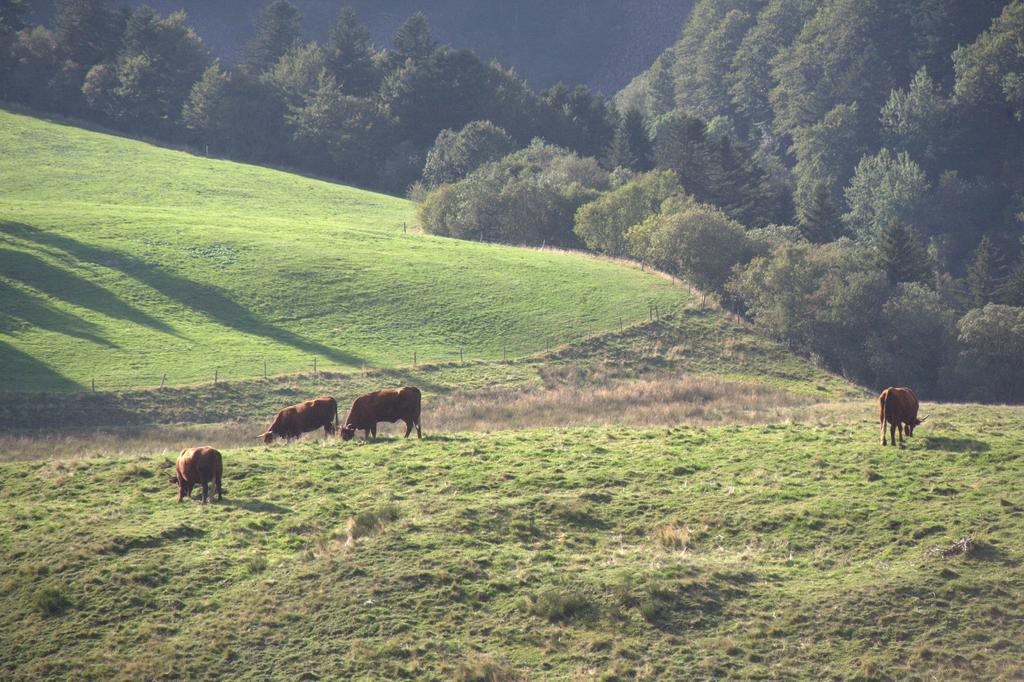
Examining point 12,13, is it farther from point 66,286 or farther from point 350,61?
point 66,286

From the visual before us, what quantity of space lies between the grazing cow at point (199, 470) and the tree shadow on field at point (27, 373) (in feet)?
71.0

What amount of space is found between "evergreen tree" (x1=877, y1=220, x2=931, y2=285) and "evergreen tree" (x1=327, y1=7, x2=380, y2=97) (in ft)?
238

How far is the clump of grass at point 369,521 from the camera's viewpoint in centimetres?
2272

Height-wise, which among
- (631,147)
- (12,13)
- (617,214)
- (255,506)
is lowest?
(255,506)

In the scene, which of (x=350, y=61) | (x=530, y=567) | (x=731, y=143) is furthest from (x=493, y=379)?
(x=350, y=61)

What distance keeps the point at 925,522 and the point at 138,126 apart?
108701mm

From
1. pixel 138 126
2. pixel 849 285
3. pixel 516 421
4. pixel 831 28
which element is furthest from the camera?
pixel 831 28

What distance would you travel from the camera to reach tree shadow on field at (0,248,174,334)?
2160 inches

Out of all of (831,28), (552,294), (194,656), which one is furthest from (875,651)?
(831,28)

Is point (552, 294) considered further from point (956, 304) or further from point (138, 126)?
point (138, 126)

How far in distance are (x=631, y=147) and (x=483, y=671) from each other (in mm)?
103860

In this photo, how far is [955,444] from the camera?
2716 cm

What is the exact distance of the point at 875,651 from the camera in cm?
1819

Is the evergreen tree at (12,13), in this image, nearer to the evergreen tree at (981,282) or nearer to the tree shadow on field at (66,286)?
the tree shadow on field at (66,286)
